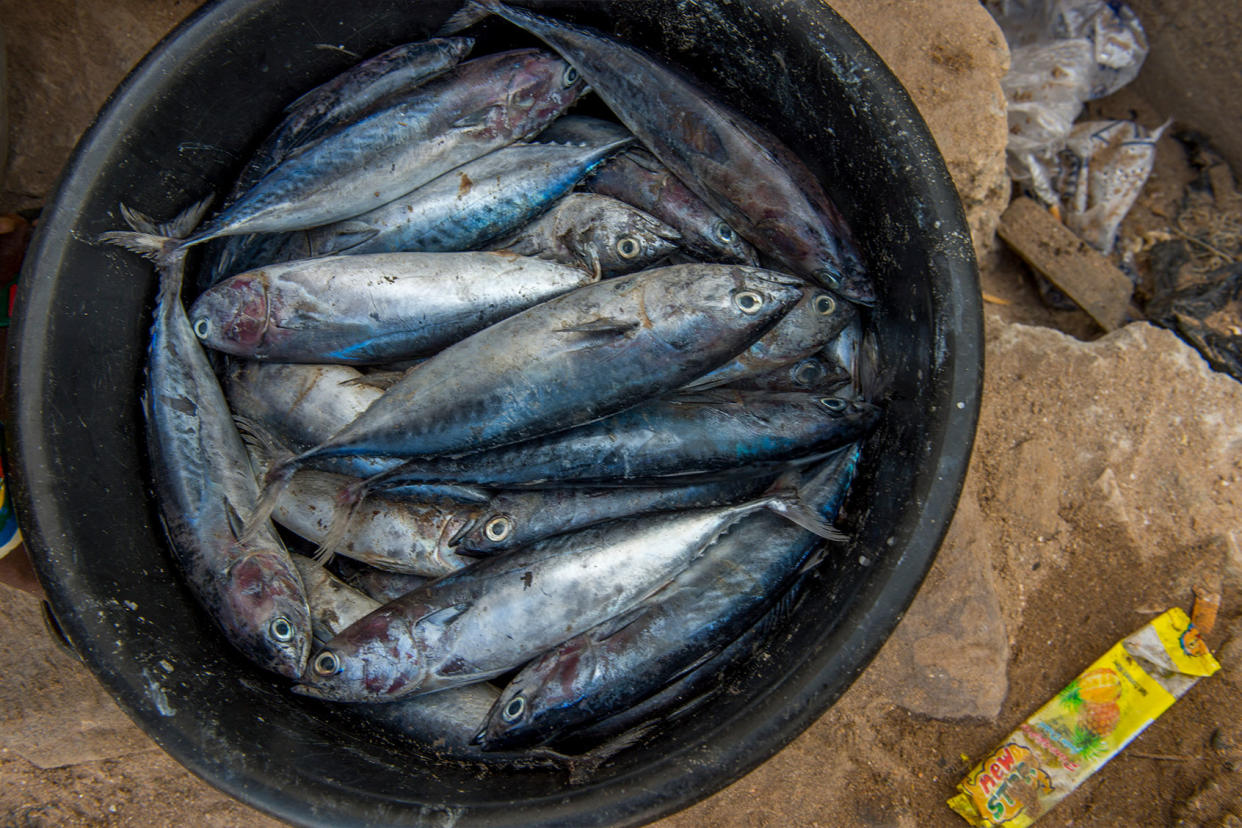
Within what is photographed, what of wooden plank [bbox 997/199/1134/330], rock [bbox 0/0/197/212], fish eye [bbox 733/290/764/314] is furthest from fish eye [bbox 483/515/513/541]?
wooden plank [bbox 997/199/1134/330]

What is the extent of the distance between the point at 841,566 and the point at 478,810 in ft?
3.68

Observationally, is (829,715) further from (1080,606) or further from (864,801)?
(1080,606)

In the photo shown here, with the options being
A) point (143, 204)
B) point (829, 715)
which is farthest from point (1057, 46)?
point (143, 204)

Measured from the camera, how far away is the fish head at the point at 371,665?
203cm

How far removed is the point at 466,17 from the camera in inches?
90.0

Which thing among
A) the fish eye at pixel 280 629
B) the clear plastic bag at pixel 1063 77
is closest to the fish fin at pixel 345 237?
the fish eye at pixel 280 629

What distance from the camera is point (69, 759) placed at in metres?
2.83

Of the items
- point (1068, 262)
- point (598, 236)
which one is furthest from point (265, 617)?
point (1068, 262)

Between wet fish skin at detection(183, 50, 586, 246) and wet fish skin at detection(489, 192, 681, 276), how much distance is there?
0.28 meters

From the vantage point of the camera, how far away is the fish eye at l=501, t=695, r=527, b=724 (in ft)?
6.59

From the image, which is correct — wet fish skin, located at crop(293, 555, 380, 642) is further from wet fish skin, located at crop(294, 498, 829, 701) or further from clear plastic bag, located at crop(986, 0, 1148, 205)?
clear plastic bag, located at crop(986, 0, 1148, 205)

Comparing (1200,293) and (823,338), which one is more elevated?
(823,338)

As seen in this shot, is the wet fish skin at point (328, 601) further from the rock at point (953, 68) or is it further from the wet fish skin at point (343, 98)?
the rock at point (953, 68)

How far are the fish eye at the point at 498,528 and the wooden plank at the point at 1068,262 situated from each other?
263cm
